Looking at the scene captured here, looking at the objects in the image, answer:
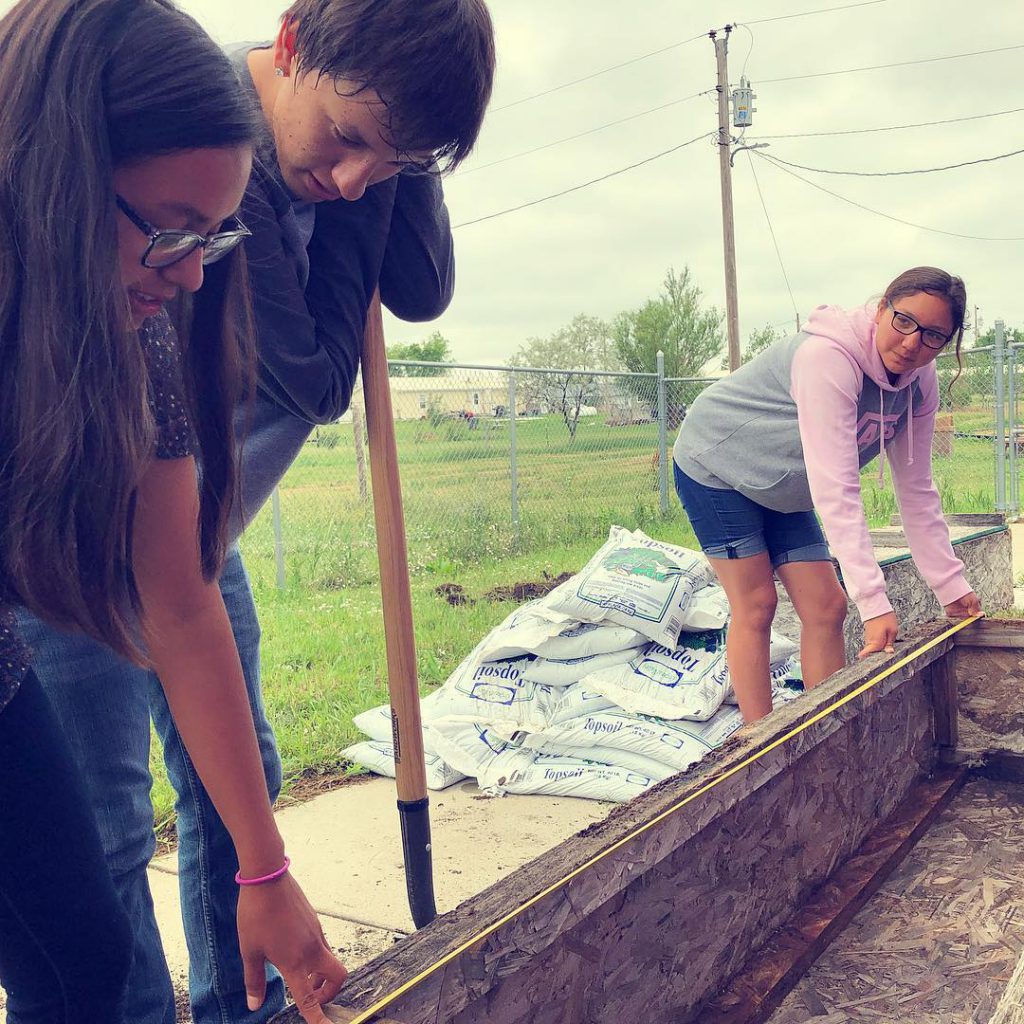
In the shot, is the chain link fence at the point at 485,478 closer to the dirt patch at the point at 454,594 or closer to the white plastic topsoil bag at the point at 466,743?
the dirt patch at the point at 454,594

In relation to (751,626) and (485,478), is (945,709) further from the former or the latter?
(485,478)

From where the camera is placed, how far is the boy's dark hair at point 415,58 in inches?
49.7

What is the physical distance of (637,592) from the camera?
382cm

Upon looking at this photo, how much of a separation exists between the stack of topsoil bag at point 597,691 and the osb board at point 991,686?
806mm

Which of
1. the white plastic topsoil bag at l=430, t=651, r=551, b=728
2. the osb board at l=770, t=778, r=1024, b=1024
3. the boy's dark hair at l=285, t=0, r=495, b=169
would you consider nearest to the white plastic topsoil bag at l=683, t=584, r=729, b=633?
the white plastic topsoil bag at l=430, t=651, r=551, b=728

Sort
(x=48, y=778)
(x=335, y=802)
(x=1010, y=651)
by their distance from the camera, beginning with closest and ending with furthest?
(x=48, y=778) < (x=1010, y=651) < (x=335, y=802)

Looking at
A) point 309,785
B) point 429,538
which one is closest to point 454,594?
point 429,538

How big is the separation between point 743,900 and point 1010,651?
127 cm

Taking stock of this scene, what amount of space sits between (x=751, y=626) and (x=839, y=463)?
64 cm

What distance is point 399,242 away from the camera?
1.77m

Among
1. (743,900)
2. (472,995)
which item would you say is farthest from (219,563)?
(743,900)

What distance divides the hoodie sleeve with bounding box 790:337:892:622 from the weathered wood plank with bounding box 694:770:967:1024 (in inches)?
18.9

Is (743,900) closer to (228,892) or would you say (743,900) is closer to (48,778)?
(228,892)

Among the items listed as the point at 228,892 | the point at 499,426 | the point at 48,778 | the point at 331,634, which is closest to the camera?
the point at 48,778
